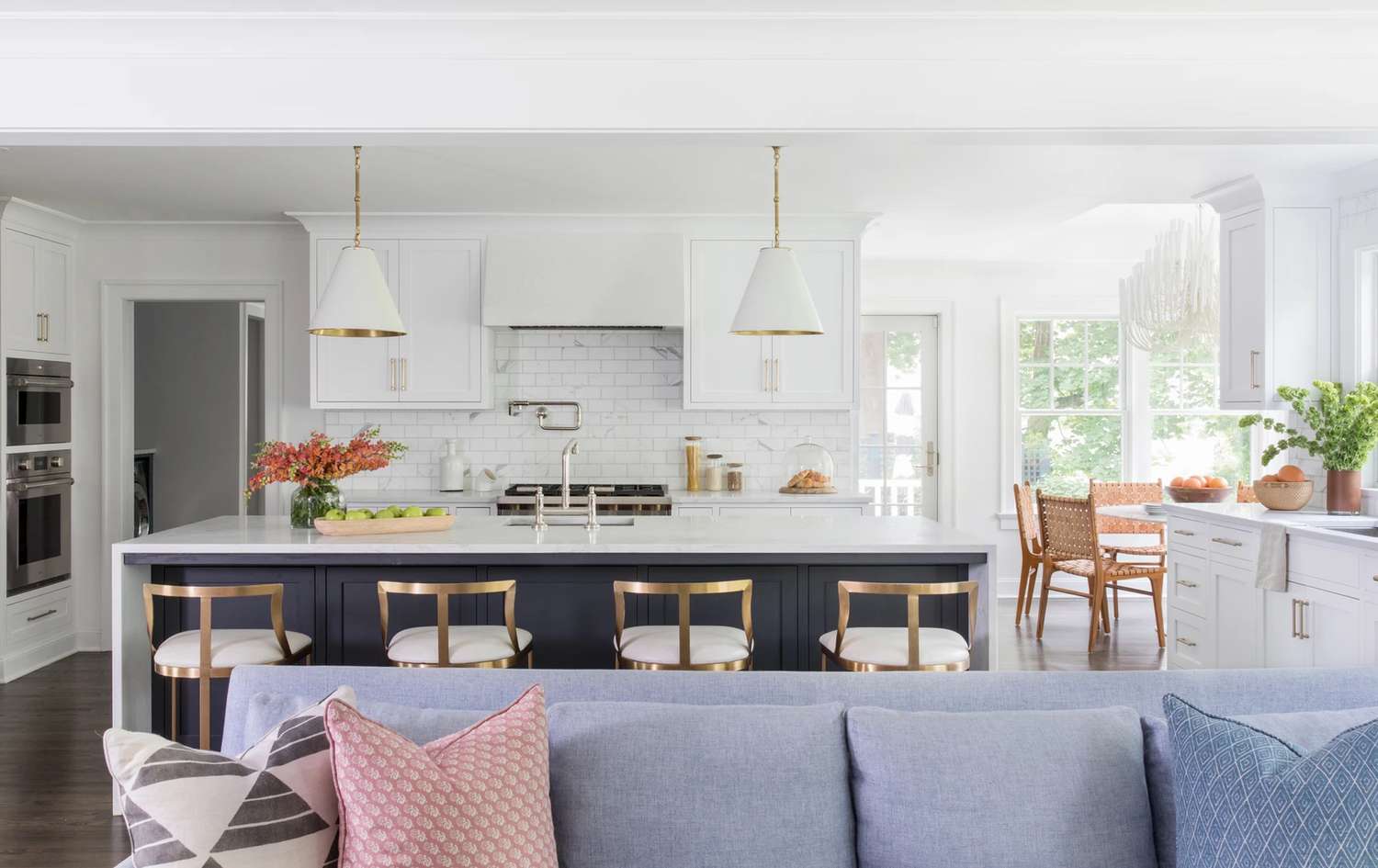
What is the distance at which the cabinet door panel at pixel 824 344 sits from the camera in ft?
19.4

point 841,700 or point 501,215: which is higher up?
point 501,215

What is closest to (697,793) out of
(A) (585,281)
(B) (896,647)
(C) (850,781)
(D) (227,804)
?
(C) (850,781)

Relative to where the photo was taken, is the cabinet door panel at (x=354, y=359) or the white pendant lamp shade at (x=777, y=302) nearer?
the white pendant lamp shade at (x=777, y=302)

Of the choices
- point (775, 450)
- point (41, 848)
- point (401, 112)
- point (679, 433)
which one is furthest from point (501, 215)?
point (41, 848)

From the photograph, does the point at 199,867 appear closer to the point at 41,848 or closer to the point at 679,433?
the point at 41,848

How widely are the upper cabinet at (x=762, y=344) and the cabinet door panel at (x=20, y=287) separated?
3772 mm

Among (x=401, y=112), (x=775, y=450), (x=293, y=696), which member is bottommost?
(x=293, y=696)

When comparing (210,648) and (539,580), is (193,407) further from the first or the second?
(539,580)

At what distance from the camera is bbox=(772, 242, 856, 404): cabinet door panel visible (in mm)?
5910

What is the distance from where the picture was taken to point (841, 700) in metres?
2.03

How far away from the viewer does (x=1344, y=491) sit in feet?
14.6

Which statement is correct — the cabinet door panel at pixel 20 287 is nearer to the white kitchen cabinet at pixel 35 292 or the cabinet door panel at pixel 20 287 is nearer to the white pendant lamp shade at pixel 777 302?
the white kitchen cabinet at pixel 35 292

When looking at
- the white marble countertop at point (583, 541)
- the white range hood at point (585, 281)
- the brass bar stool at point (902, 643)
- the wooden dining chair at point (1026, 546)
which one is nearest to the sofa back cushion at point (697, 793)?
the brass bar stool at point (902, 643)

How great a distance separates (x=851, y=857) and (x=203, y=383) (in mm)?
7120
